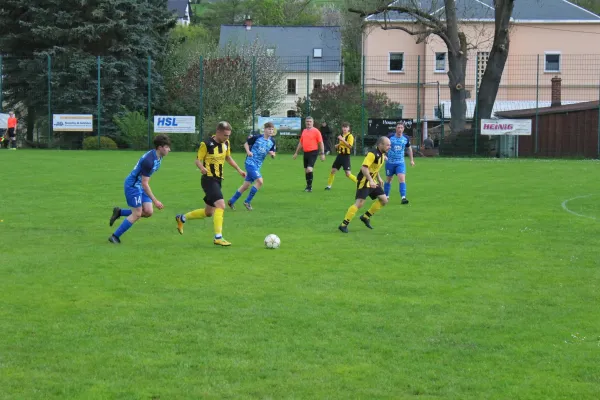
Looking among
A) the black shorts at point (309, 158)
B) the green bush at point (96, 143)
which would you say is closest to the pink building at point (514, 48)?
the green bush at point (96, 143)

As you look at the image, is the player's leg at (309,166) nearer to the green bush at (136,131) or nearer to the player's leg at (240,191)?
the player's leg at (240,191)

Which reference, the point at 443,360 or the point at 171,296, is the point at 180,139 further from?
the point at 443,360

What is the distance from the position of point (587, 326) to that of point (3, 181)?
718 inches

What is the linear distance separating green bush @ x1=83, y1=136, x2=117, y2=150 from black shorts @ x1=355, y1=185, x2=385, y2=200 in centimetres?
2868

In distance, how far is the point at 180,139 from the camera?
4031 cm

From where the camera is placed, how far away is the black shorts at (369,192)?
568 inches

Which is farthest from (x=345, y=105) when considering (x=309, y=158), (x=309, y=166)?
(x=309, y=166)

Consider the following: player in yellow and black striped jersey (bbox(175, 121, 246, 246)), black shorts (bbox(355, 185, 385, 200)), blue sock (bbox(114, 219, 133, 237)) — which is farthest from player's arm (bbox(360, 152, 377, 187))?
blue sock (bbox(114, 219, 133, 237))

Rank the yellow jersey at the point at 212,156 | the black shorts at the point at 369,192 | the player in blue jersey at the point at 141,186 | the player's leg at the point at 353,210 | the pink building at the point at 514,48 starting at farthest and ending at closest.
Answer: the pink building at the point at 514,48
the black shorts at the point at 369,192
the player's leg at the point at 353,210
the yellow jersey at the point at 212,156
the player in blue jersey at the point at 141,186

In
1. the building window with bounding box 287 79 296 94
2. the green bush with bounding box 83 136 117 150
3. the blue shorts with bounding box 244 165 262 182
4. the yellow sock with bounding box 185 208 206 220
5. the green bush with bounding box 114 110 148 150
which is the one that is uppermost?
the building window with bounding box 287 79 296 94

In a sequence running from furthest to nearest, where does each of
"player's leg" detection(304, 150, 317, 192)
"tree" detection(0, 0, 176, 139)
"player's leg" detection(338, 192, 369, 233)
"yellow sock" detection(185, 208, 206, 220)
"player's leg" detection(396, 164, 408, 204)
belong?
"tree" detection(0, 0, 176, 139) → "player's leg" detection(304, 150, 317, 192) → "player's leg" detection(396, 164, 408, 204) → "player's leg" detection(338, 192, 369, 233) → "yellow sock" detection(185, 208, 206, 220)

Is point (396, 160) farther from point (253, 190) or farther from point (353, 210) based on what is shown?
point (353, 210)

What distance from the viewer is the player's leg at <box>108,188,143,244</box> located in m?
12.7

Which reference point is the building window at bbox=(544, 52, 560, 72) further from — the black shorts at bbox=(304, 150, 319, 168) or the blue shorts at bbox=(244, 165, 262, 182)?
the blue shorts at bbox=(244, 165, 262, 182)
